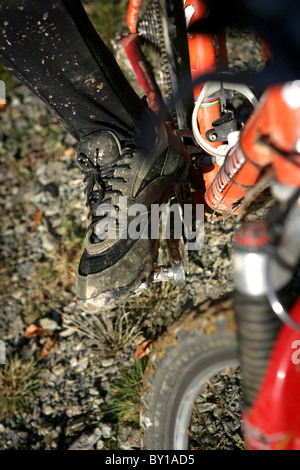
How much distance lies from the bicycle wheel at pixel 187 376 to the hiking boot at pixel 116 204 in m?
0.37

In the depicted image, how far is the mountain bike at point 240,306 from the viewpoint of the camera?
99 centimetres

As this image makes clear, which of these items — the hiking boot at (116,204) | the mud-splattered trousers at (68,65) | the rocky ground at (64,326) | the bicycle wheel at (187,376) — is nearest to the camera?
the bicycle wheel at (187,376)

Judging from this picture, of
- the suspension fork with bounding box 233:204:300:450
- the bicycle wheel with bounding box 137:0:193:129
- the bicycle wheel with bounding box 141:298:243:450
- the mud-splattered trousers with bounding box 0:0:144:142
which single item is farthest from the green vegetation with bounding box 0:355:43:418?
the bicycle wheel with bounding box 137:0:193:129

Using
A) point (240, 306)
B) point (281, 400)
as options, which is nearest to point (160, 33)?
point (240, 306)

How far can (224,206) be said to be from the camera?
1.67m

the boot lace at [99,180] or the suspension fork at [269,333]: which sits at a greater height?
the boot lace at [99,180]

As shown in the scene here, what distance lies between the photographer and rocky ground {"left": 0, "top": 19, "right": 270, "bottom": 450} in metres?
1.97

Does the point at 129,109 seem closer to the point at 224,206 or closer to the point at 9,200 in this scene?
the point at 224,206

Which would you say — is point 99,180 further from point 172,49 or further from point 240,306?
point 172,49

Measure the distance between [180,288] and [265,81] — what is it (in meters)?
1.25

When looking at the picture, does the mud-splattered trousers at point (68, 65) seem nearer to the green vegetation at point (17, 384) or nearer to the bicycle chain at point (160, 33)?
the bicycle chain at point (160, 33)

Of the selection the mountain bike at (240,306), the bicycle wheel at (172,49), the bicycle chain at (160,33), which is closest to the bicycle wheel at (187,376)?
the mountain bike at (240,306)

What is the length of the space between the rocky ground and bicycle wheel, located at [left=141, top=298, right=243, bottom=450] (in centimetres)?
42
